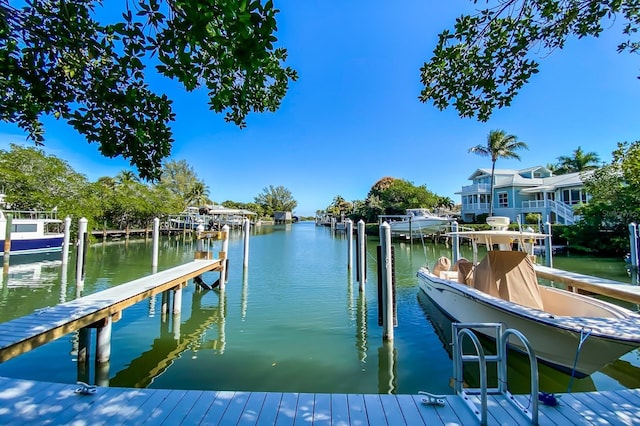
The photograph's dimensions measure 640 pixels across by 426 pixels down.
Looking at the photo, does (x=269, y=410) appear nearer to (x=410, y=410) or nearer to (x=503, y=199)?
(x=410, y=410)

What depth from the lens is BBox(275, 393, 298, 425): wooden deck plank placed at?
3012 millimetres

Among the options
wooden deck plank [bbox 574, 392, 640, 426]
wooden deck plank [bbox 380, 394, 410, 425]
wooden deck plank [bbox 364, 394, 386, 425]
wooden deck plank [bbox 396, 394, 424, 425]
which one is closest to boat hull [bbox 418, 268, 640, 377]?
wooden deck plank [bbox 574, 392, 640, 426]

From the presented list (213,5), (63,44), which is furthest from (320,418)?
(63,44)

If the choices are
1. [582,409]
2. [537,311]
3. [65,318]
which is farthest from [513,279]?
[65,318]

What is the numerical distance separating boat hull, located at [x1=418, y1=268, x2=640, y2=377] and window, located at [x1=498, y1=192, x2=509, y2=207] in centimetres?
3306

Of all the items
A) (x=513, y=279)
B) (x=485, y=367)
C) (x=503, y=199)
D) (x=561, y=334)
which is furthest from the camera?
(x=503, y=199)

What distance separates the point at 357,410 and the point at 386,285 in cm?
342

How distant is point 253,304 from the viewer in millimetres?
9594

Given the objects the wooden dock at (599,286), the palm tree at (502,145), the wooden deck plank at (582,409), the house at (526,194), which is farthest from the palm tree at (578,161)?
the wooden deck plank at (582,409)

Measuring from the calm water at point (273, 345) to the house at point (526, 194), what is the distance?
23.2 meters

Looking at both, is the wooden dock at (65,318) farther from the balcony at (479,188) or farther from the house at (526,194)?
the balcony at (479,188)

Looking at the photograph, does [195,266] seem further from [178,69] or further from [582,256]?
[582,256]

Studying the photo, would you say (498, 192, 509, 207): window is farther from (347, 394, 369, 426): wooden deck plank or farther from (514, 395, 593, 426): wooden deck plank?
(347, 394, 369, 426): wooden deck plank

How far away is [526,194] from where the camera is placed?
33.8 m
